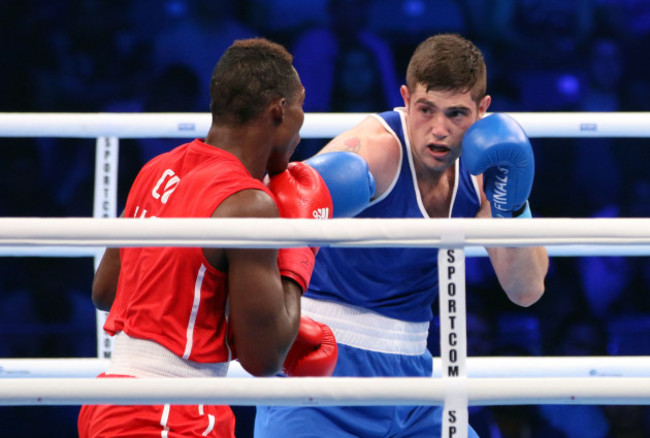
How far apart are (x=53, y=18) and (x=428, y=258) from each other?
252 cm

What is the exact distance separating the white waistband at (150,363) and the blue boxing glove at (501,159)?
0.85 m

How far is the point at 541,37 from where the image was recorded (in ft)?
12.9

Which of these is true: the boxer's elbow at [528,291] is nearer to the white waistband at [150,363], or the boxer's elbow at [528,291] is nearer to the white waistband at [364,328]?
the white waistband at [364,328]

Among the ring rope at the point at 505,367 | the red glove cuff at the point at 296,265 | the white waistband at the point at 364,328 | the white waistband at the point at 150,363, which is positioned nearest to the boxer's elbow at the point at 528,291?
the ring rope at the point at 505,367

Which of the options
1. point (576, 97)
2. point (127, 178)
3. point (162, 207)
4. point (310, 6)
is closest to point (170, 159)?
point (162, 207)

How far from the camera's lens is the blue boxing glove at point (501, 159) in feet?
6.32

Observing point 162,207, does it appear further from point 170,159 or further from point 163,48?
point 163,48

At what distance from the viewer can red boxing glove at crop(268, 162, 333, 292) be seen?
1455 mm

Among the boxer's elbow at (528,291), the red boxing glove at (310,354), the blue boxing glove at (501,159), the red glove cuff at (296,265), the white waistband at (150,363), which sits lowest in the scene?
the white waistband at (150,363)

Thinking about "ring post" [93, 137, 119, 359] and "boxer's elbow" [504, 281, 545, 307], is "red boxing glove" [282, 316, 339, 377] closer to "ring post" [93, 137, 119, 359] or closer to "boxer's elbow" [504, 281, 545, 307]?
"boxer's elbow" [504, 281, 545, 307]

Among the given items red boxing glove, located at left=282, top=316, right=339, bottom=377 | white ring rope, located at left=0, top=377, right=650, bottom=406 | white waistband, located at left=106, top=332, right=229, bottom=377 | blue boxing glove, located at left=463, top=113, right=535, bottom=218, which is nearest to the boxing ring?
white ring rope, located at left=0, top=377, right=650, bottom=406

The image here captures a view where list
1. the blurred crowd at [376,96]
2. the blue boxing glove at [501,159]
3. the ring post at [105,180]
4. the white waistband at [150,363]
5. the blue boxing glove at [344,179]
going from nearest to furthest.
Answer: the white waistband at [150,363] → the blue boxing glove at [344,179] → the blue boxing glove at [501,159] → the ring post at [105,180] → the blurred crowd at [376,96]

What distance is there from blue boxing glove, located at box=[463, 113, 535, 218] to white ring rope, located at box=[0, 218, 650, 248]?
0.71 metres

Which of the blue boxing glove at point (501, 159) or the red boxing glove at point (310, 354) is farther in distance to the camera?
the blue boxing glove at point (501, 159)
